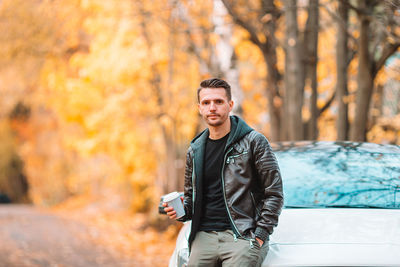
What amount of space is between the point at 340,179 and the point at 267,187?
127cm

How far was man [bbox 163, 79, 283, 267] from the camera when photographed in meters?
3.14

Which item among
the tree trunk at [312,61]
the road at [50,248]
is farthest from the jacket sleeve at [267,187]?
the road at [50,248]

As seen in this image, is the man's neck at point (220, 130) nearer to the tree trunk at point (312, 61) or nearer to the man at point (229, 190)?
the man at point (229, 190)

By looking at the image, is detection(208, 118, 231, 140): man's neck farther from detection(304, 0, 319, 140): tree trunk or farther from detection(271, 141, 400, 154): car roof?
detection(304, 0, 319, 140): tree trunk

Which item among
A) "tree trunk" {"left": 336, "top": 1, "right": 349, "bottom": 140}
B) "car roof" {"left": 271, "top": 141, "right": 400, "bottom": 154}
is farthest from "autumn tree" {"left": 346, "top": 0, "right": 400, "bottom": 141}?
"car roof" {"left": 271, "top": 141, "right": 400, "bottom": 154}

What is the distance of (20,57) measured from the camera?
13.7 m

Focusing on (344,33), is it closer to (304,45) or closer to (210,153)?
(304,45)

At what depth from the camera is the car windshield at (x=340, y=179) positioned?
4.05 meters

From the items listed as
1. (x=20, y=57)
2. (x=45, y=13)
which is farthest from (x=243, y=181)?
(x=20, y=57)

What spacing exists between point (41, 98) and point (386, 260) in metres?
19.4

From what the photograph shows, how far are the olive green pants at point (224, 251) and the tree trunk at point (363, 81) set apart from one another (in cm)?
469

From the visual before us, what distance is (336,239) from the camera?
3.16 meters

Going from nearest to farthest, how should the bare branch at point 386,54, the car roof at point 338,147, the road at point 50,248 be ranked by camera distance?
the car roof at point 338,147 < the bare branch at point 386,54 < the road at point 50,248

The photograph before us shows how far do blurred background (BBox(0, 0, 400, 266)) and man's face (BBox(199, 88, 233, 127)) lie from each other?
490 centimetres
